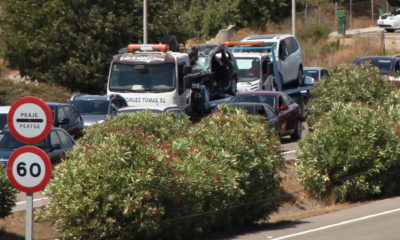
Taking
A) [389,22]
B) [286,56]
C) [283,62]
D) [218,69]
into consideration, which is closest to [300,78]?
[286,56]

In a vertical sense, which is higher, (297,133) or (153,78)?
(153,78)

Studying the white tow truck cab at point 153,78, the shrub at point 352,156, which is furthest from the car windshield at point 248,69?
the shrub at point 352,156

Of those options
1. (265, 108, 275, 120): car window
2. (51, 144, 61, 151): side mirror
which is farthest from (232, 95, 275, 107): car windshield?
(51, 144, 61, 151): side mirror

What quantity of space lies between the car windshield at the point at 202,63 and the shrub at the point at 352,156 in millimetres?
10398

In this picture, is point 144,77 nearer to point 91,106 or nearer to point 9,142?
point 91,106

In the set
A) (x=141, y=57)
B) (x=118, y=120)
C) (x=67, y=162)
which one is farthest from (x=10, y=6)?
(x=67, y=162)

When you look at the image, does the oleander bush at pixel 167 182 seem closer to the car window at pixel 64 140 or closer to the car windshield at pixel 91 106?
the car window at pixel 64 140

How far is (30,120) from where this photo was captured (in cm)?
902

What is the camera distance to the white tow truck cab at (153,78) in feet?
81.5

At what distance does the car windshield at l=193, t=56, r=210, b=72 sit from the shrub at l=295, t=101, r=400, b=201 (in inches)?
409

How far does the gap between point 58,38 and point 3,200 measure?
85.4 feet

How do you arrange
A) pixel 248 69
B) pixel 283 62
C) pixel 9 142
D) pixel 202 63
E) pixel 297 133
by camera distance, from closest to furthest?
pixel 9 142 < pixel 297 133 < pixel 202 63 < pixel 248 69 < pixel 283 62

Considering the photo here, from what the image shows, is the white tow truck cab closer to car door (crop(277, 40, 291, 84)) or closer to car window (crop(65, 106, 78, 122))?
car window (crop(65, 106, 78, 122))

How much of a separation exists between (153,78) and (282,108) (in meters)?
4.06
